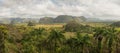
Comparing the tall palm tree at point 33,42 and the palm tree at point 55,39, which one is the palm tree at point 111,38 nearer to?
the palm tree at point 55,39

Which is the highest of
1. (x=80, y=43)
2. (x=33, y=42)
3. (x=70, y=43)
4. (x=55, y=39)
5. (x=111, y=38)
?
(x=111, y=38)

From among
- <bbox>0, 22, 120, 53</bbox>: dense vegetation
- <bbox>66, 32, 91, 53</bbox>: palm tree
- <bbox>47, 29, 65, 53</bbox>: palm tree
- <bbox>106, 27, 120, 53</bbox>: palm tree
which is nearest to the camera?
<bbox>106, 27, 120, 53</bbox>: palm tree

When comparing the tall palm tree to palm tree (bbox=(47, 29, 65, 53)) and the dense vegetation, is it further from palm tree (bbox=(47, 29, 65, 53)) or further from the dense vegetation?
palm tree (bbox=(47, 29, 65, 53))

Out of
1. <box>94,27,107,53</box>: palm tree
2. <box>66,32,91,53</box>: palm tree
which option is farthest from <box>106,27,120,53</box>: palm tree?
<box>66,32,91,53</box>: palm tree

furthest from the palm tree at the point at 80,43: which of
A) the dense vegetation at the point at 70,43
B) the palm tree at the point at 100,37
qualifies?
the palm tree at the point at 100,37

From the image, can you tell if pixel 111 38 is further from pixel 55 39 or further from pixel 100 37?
pixel 55 39

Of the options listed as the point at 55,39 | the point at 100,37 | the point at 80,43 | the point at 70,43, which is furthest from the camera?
the point at 70,43

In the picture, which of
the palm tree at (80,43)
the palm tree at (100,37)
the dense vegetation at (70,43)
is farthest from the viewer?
the palm tree at (100,37)

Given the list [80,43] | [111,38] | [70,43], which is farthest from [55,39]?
[111,38]
